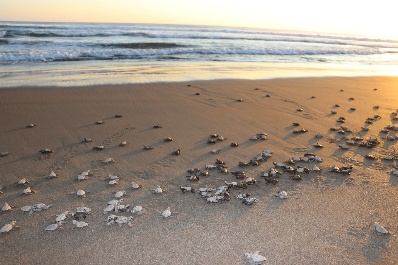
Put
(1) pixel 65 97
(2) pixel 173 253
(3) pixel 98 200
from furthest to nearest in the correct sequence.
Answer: (1) pixel 65 97, (3) pixel 98 200, (2) pixel 173 253

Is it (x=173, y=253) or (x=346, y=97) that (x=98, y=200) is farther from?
(x=346, y=97)

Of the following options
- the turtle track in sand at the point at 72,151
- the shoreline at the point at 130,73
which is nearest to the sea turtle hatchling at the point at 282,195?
the turtle track in sand at the point at 72,151

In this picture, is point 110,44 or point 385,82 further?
point 110,44

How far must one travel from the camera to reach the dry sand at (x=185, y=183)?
3436 millimetres

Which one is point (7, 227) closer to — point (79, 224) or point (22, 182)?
point (79, 224)

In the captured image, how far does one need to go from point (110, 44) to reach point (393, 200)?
2116 centimetres

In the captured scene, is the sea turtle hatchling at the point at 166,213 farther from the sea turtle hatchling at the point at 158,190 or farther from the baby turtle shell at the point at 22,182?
the baby turtle shell at the point at 22,182

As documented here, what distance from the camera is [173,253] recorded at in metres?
3.37

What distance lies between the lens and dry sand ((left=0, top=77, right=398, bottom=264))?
3436mm

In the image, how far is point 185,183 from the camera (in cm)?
479

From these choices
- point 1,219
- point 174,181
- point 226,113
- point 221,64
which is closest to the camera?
point 1,219

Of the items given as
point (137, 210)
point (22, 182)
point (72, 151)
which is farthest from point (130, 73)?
point (137, 210)

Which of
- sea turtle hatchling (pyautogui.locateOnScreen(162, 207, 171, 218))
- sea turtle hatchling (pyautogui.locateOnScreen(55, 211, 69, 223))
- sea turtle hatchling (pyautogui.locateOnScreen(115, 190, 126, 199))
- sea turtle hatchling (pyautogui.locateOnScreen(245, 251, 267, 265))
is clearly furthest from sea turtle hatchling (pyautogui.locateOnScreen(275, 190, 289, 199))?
sea turtle hatchling (pyautogui.locateOnScreen(55, 211, 69, 223))

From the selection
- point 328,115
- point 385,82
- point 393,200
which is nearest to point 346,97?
point 328,115
